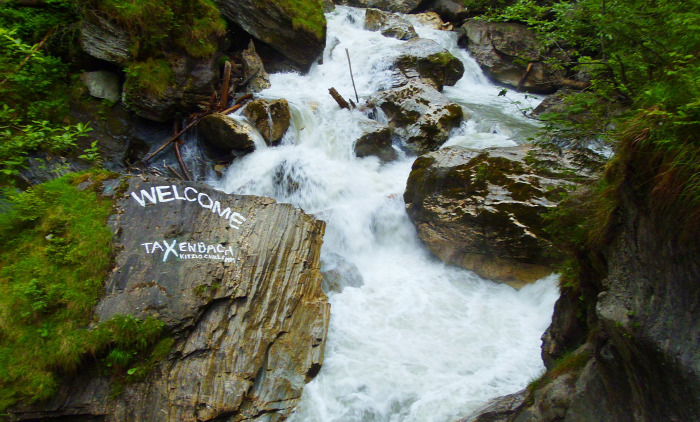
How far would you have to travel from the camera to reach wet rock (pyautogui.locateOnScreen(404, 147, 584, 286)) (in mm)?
6039

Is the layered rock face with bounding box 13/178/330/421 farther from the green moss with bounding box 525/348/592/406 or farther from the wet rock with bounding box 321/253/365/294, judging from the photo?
the green moss with bounding box 525/348/592/406

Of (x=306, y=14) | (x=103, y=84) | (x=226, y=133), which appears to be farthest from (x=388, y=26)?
(x=103, y=84)

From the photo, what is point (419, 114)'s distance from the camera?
10.1m

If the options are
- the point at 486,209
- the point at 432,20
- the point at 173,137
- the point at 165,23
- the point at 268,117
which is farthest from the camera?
the point at 432,20

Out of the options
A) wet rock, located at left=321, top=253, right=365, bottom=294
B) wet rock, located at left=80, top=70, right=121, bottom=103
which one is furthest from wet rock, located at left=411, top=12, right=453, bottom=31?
wet rock, located at left=321, top=253, right=365, bottom=294

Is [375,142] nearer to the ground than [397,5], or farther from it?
nearer to the ground

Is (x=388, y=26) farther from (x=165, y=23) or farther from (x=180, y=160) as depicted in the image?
(x=180, y=160)

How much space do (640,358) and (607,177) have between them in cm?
130

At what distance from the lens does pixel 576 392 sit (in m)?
2.62

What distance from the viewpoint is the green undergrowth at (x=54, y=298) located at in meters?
3.33

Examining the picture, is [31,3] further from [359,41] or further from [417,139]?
[359,41]

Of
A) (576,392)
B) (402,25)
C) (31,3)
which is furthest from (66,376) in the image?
(402,25)

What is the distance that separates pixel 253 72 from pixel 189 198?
7156mm

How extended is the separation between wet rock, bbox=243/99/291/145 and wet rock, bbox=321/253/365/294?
3829 mm
